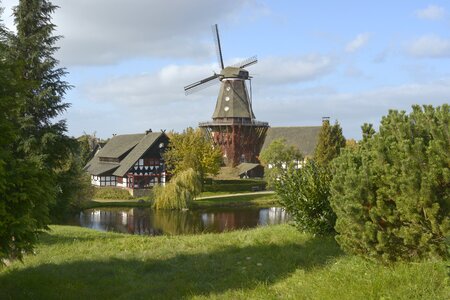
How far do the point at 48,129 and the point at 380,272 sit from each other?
1153cm

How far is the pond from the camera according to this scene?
1218 inches

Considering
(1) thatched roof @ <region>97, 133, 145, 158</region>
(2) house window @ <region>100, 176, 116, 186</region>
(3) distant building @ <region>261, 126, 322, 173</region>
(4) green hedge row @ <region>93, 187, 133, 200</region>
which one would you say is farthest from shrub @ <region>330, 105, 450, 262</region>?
(3) distant building @ <region>261, 126, 322, 173</region>

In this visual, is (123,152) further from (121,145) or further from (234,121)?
(234,121)

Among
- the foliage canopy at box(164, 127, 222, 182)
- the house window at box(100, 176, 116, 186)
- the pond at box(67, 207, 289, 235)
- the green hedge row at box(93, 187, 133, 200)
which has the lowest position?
the pond at box(67, 207, 289, 235)

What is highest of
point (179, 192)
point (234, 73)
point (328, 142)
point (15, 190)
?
point (234, 73)

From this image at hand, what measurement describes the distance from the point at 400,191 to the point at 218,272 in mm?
4794

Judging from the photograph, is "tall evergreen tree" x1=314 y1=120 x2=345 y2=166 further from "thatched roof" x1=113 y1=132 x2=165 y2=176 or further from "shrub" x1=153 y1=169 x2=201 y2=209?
"thatched roof" x1=113 y1=132 x2=165 y2=176

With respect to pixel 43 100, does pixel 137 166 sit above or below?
below

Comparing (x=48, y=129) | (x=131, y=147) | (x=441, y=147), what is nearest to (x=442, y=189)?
(x=441, y=147)

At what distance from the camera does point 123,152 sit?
188ft

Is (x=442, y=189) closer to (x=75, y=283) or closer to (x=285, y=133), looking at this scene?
(x=75, y=283)

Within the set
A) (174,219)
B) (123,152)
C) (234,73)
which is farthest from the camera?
(234,73)

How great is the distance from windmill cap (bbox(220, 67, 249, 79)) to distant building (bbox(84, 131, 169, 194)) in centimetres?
1153

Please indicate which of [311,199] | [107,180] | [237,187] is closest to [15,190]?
[311,199]
